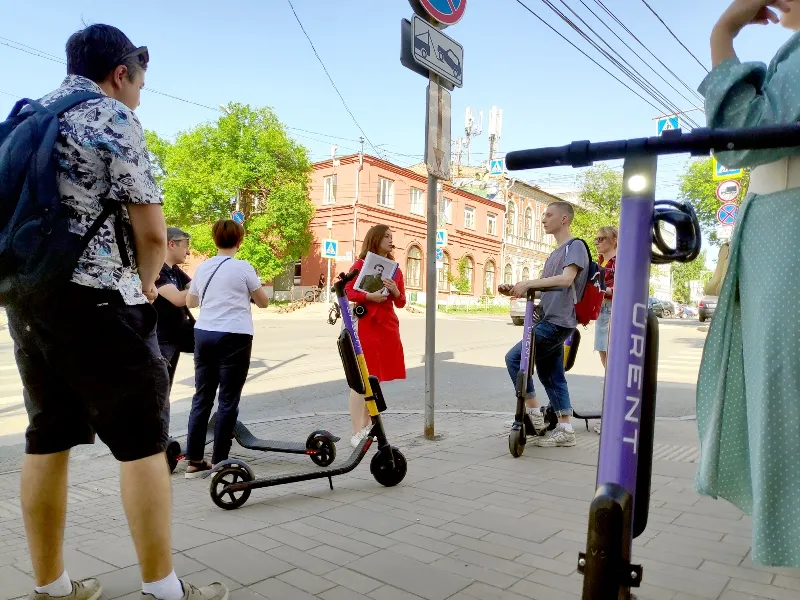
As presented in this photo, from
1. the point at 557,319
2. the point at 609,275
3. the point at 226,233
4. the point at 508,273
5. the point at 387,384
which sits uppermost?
the point at 508,273

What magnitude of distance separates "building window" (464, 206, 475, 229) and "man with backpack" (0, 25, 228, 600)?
4325 centimetres

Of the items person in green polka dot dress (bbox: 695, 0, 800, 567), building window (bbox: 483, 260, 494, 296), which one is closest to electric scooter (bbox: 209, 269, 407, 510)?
person in green polka dot dress (bbox: 695, 0, 800, 567)

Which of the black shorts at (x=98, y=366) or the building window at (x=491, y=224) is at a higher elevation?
the building window at (x=491, y=224)

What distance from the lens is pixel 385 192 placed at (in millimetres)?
38312

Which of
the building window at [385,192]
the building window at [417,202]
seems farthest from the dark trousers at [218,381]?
the building window at [417,202]

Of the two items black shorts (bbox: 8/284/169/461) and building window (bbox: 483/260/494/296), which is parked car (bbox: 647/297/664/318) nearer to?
black shorts (bbox: 8/284/169/461)

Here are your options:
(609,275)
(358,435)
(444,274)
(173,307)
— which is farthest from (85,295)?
(444,274)

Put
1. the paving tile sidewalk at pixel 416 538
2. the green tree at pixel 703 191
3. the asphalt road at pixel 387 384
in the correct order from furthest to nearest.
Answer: the green tree at pixel 703 191, the asphalt road at pixel 387 384, the paving tile sidewalk at pixel 416 538

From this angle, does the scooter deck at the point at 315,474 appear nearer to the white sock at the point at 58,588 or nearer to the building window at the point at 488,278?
the white sock at the point at 58,588

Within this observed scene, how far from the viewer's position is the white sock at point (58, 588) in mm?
2196

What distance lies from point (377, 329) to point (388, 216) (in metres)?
33.5

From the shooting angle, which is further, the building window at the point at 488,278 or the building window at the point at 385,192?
the building window at the point at 488,278

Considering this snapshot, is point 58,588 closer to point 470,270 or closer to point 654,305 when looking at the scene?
point 654,305

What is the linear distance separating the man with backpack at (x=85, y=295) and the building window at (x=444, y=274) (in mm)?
38657
